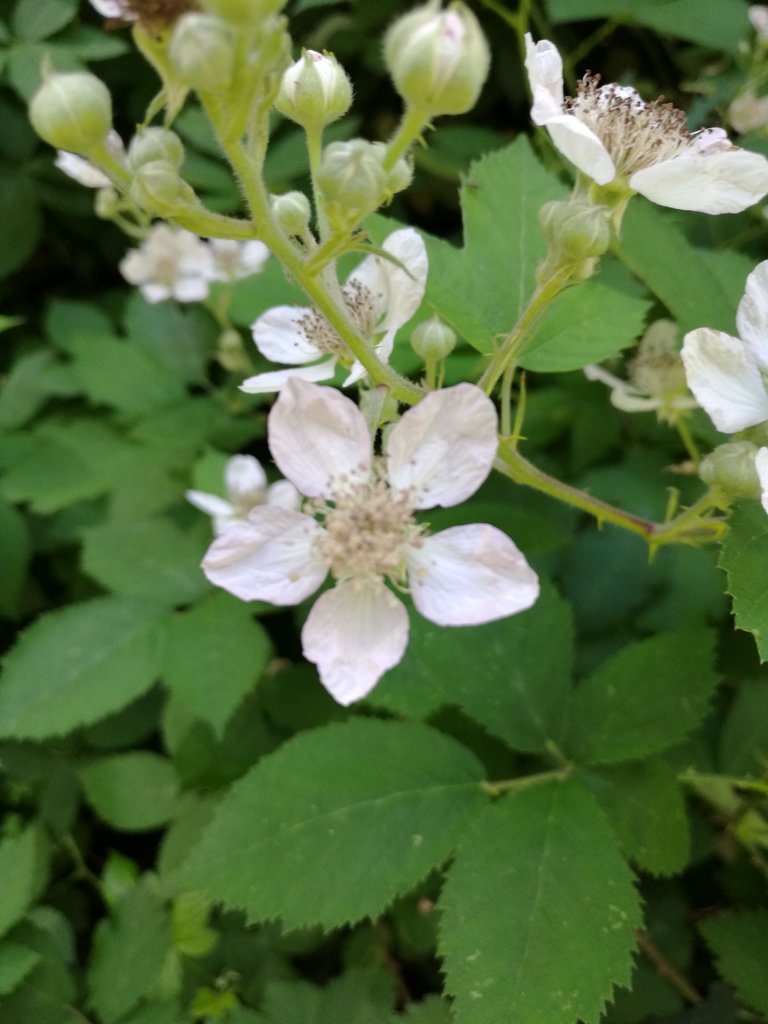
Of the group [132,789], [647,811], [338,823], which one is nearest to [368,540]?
[338,823]

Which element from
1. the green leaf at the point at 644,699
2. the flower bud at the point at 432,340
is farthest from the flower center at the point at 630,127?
the green leaf at the point at 644,699

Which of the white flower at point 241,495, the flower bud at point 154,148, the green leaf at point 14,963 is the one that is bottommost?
the green leaf at point 14,963

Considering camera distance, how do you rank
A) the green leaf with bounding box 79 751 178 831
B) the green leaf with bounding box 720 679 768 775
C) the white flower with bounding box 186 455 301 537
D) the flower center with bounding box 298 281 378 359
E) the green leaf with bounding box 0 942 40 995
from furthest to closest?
the white flower with bounding box 186 455 301 537 < the green leaf with bounding box 79 751 178 831 < the green leaf with bounding box 720 679 768 775 < the green leaf with bounding box 0 942 40 995 < the flower center with bounding box 298 281 378 359

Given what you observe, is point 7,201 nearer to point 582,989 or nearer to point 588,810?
point 588,810

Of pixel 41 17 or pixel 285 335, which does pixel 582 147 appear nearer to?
pixel 285 335

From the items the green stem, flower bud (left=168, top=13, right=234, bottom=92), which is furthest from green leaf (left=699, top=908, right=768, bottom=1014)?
flower bud (left=168, top=13, right=234, bottom=92)

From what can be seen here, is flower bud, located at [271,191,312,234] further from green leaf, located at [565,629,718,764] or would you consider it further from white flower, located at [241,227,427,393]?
green leaf, located at [565,629,718,764]

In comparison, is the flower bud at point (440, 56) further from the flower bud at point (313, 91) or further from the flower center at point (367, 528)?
the flower center at point (367, 528)
